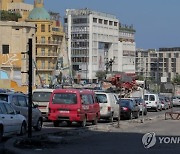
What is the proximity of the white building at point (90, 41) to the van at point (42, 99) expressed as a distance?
13444 cm

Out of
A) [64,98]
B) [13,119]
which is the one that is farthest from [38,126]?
[13,119]

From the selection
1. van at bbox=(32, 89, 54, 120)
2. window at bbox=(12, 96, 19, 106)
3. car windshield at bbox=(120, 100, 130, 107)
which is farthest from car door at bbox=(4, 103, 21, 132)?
car windshield at bbox=(120, 100, 130, 107)

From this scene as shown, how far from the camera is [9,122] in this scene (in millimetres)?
21594

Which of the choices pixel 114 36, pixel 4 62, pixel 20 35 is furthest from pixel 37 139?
pixel 114 36

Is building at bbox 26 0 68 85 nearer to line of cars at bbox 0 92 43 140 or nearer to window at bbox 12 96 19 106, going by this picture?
line of cars at bbox 0 92 43 140

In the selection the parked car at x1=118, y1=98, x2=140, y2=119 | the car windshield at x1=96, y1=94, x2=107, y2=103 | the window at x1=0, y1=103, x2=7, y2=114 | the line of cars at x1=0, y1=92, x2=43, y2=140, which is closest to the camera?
the line of cars at x1=0, y1=92, x2=43, y2=140

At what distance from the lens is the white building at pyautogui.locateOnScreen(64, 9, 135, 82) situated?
178 m

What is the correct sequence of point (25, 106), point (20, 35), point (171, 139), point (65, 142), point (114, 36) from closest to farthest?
point (65, 142), point (171, 139), point (25, 106), point (20, 35), point (114, 36)

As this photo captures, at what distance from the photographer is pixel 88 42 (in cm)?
18138

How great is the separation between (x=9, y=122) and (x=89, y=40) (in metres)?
160

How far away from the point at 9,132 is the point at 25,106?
529 centimetres

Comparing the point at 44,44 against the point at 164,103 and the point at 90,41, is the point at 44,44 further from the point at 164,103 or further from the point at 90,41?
the point at 164,103

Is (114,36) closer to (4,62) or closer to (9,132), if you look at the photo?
(4,62)

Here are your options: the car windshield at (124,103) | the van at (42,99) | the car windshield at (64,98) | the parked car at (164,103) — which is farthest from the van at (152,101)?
the car windshield at (64,98)
